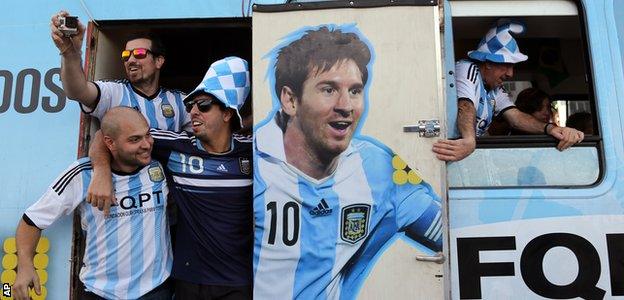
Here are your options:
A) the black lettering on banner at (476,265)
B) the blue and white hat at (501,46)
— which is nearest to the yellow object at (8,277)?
the black lettering on banner at (476,265)

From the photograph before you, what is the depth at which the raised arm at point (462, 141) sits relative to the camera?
2.52m

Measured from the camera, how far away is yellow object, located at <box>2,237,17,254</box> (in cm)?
266

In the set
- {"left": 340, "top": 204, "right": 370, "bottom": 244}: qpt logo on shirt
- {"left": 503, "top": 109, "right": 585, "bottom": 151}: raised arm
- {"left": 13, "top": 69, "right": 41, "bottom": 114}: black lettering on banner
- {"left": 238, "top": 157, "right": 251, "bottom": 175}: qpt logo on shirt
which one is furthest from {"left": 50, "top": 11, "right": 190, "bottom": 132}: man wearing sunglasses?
{"left": 503, "top": 109, "right": 585, "bottom": 151}: raised arm

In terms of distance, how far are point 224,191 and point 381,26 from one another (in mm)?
957

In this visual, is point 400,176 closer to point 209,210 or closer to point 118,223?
point 209,210

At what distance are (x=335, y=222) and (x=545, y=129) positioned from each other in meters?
1.04

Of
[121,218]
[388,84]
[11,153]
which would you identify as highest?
[388,84]

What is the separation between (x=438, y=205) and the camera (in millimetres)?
2502

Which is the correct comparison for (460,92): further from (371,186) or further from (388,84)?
(371,186)

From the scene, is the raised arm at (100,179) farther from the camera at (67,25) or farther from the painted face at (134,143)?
the camera at (67,25)

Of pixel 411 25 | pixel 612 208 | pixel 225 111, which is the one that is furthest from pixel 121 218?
pixel 612 208

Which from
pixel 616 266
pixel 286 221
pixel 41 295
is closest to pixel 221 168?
pixel 286 221

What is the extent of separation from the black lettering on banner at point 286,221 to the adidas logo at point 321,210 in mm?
68

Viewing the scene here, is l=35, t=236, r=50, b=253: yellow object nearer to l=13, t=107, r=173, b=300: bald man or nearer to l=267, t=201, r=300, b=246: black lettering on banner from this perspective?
l=13, t=107, r=173, b=300: bald man
